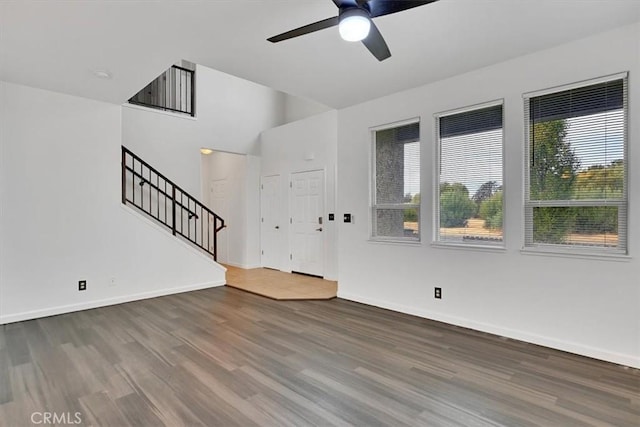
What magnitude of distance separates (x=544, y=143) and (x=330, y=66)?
2103 mm

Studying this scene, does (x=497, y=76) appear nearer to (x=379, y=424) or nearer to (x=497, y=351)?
(x=497, y=351)

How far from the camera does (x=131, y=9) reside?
2.36 m

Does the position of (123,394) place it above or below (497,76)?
below

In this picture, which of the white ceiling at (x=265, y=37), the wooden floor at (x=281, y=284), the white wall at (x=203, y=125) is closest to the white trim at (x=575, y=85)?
the white ceiling at (x=265, y=37)

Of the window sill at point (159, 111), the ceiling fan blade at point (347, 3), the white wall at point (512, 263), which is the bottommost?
the white wall at point (512, 263)

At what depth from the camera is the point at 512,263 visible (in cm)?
328

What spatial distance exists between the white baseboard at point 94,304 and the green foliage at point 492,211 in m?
4.04

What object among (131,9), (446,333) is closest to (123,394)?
(131,9)

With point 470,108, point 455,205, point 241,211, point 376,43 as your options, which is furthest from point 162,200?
point 470,108

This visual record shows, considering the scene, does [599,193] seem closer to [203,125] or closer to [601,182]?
[601,182]

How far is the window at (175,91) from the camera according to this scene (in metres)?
6.28

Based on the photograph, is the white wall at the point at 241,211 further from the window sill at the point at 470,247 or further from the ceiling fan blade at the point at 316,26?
the ceiling fan blade at the point at 316,26

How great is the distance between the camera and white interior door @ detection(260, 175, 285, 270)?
22.7 ft

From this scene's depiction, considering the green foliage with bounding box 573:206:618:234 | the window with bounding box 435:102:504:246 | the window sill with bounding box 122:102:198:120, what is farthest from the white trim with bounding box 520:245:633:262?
the window sill with bounding box 122:102:198:120
